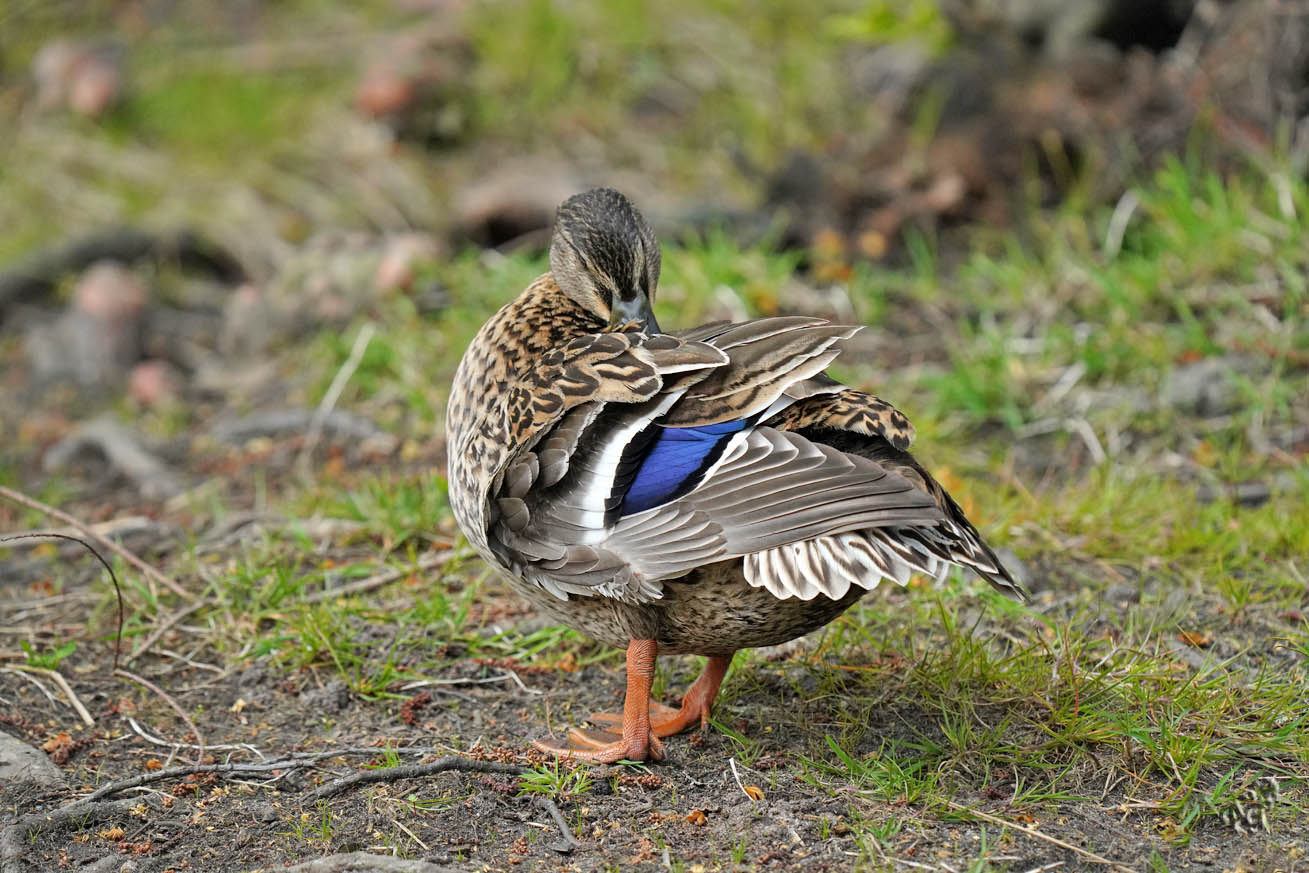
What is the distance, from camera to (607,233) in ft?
12.2

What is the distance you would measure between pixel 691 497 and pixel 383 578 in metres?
1.60

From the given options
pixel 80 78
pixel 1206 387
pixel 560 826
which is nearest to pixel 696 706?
pixel 560 826

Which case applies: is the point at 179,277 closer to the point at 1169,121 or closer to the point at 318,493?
the point at 318,493

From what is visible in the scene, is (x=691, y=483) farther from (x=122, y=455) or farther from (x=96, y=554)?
(x=122, y=455)

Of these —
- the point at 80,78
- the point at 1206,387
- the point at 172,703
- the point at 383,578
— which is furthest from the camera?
the point at 80,78

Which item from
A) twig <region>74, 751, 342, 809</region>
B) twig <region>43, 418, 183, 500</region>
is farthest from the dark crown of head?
twig <region>43, 418, 183, 500</region>

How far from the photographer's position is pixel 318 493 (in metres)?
5.07

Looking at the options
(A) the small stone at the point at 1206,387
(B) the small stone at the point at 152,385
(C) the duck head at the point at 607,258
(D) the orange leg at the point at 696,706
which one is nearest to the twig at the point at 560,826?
(D) the orange leg at the point at 696,706

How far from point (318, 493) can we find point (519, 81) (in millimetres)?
4519

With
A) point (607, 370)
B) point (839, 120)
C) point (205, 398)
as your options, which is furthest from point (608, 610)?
point (839, 120)

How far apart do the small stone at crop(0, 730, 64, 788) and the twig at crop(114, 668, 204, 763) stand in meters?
0.32

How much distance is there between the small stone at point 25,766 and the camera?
10.6ft

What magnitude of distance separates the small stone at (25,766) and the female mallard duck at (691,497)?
44.7 inches

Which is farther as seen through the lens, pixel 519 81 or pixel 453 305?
pixel 519 81
